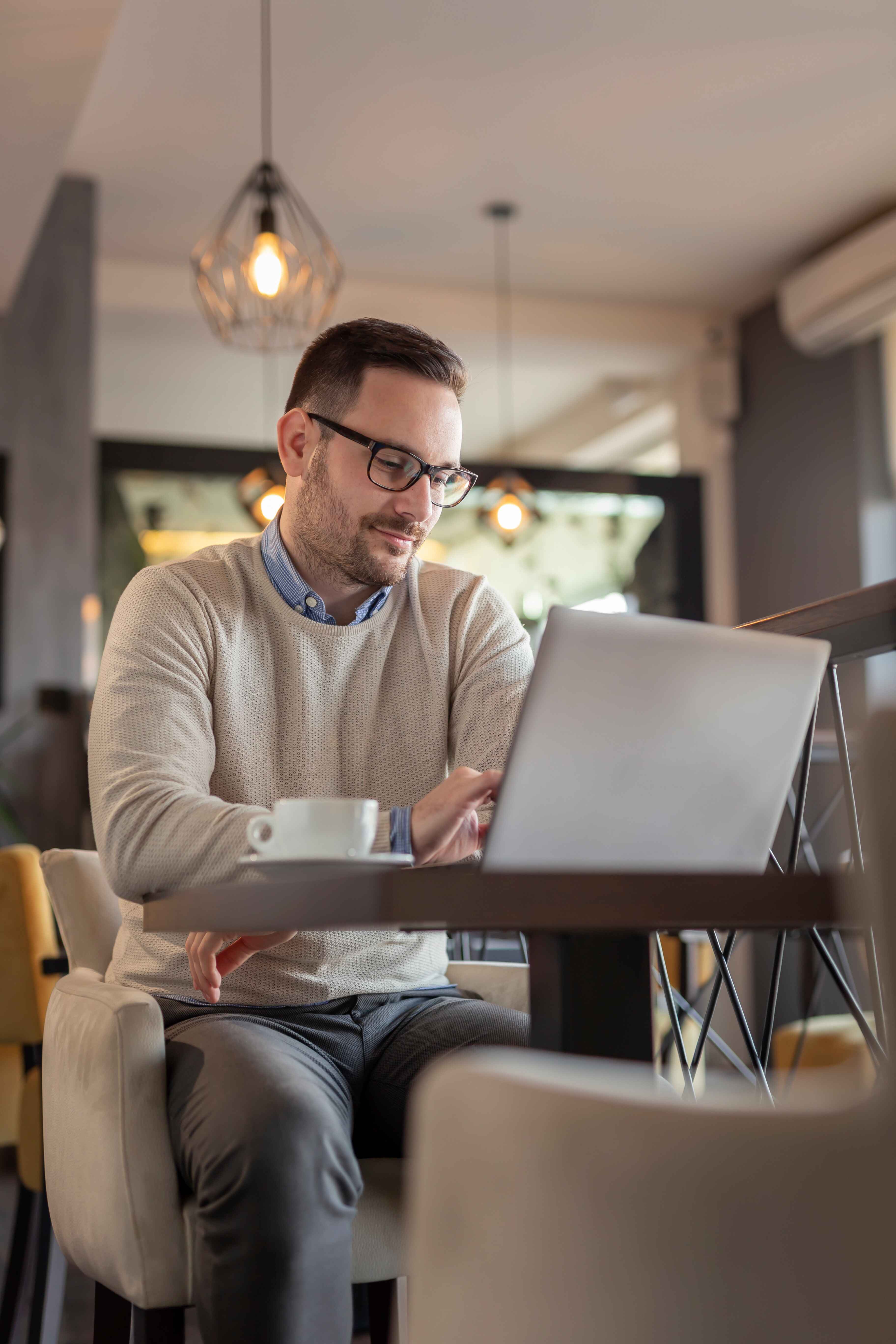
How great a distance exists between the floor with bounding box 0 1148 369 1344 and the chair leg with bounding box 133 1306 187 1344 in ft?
2.31

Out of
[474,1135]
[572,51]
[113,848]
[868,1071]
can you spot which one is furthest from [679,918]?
[572,51]

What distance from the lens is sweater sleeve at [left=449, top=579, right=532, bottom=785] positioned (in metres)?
1.47

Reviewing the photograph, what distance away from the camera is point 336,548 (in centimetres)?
151

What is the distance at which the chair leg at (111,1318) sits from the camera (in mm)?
1199

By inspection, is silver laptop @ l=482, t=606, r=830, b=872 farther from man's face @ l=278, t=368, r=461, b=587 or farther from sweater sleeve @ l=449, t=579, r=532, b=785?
man's face @ l=278, t=368, r=461, b=587

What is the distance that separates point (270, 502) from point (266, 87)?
1.39m

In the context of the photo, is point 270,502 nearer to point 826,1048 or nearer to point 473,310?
point 473,310

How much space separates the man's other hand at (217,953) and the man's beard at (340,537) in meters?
0.45

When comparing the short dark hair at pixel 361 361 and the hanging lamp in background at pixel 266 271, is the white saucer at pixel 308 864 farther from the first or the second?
the hanging lamp in background at pixel 266 271

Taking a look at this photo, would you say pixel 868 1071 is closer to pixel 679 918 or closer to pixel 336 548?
pixel 336 548

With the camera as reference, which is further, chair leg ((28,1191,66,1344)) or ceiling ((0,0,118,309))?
ceiling ((0,0,118,309))

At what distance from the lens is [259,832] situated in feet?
3.26

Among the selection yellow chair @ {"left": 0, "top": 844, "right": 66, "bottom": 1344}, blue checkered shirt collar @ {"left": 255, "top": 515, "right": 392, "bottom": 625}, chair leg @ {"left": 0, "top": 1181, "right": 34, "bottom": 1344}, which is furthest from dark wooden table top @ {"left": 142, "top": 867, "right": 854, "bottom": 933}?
chair leg @ {"left": 0, "top": 1181, "right": 34, "bottom": 1344}

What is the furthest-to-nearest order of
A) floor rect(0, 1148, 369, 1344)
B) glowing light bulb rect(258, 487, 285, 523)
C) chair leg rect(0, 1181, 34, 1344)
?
glowing light bulb rect(258, 487, 285, 523) < floor rect(0, 1148, 369, 1344) < chair leg rect(0, 1181, 34, 1344)
